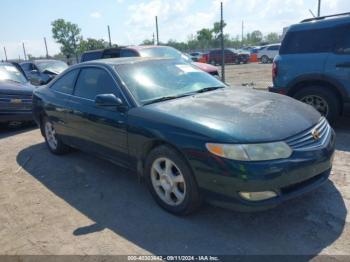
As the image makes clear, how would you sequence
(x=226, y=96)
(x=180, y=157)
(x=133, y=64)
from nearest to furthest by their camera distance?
(x=180, y=157) → (x=226, y=96) → (x=133, y=64)

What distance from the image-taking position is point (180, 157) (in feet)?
10.7

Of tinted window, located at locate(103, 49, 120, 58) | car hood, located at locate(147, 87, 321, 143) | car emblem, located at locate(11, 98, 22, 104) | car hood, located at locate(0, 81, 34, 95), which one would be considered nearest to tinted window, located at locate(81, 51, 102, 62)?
tinted window, located at locate(103, 49, 120, 58)

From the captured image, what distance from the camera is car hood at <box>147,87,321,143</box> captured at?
10.00 ft

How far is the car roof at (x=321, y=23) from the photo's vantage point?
5.79 meters

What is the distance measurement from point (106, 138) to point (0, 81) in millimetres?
5590

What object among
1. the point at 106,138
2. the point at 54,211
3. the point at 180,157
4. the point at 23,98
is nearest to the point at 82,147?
the point at 106,138

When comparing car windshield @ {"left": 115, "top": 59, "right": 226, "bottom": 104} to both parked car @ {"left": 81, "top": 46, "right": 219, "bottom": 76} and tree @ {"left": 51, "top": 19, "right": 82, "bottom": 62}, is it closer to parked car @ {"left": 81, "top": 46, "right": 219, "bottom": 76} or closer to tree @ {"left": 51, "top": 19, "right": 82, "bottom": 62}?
parked car @ {"left": 81, "top": 46, "right": 219, "bottom": 76}

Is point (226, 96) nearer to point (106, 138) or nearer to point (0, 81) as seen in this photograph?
point (106, 138)

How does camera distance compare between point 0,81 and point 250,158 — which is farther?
point 0,81

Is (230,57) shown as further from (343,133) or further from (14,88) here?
(343,133)

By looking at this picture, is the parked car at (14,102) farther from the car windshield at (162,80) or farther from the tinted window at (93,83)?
the car windshield at (162,80)

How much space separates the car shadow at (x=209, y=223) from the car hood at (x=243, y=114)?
2.77ft

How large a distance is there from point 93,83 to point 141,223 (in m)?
2.10

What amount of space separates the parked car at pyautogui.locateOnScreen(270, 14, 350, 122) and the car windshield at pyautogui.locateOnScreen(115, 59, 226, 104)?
7.32ft
